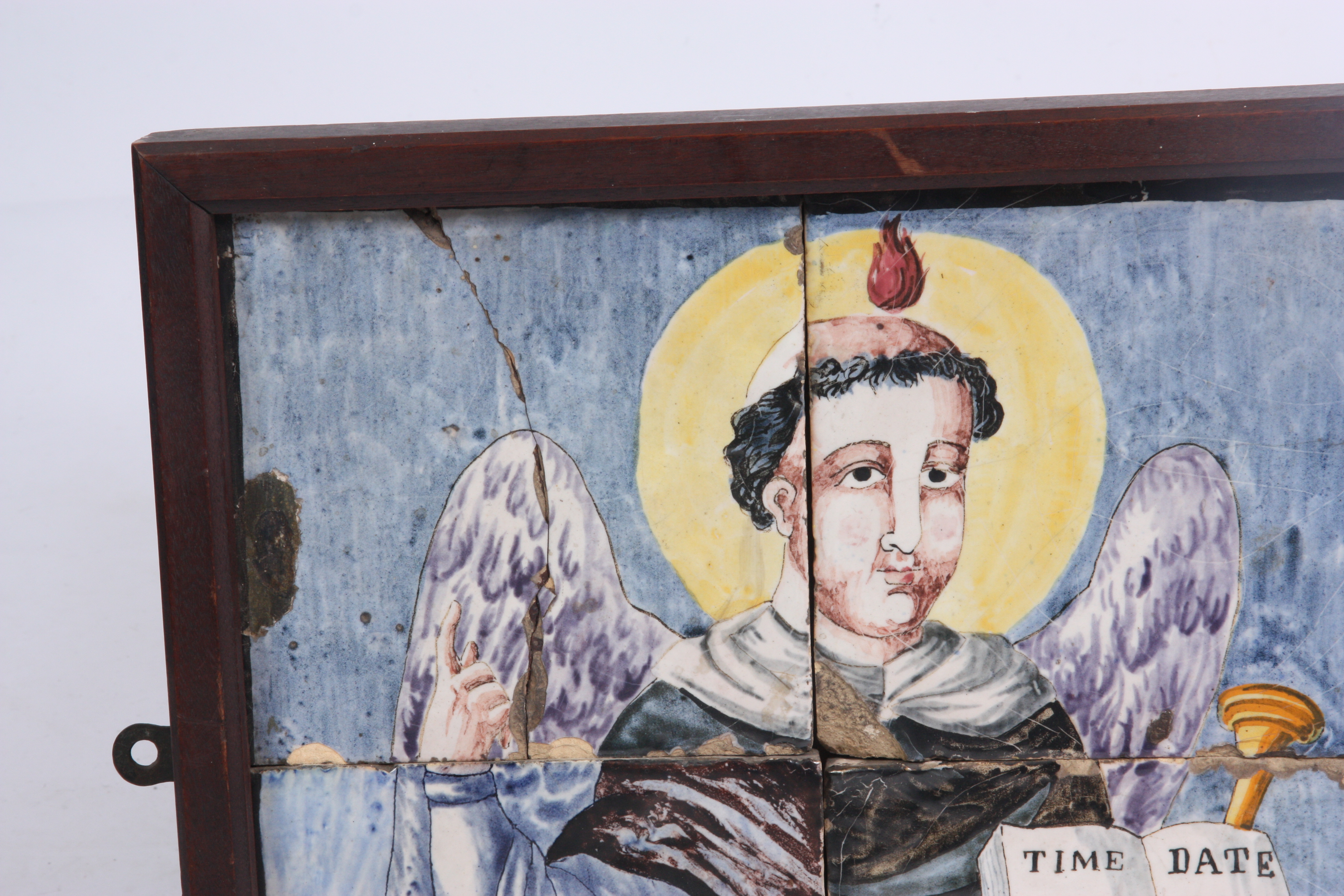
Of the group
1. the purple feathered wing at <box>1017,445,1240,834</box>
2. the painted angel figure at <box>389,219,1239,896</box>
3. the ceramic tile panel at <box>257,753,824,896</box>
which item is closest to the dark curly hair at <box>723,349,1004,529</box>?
the painted angel figure at <box>389,219,1239,896</box>

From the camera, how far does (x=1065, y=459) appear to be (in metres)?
1.00

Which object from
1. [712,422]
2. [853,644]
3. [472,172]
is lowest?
[853,644]

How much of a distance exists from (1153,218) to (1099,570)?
1.36 ft

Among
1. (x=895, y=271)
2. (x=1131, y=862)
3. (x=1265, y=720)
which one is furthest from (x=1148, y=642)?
(x=895, y=271)

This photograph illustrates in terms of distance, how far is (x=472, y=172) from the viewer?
0.95 meters

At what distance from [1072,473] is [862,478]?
247mm

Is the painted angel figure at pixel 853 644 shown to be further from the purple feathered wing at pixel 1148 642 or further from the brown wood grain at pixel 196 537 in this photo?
the brown wood grain at pixel 196 537

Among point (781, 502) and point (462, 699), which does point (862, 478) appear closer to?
point (781, 502)

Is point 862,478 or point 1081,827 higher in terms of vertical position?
point 862,478

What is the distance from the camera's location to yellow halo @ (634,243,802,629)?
990 mm

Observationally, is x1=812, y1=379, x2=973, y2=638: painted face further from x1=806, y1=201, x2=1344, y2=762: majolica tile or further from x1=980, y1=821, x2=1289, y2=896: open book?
x1=980, y1=821, x2=1289, y2=896: open book

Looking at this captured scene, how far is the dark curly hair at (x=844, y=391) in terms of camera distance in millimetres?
995

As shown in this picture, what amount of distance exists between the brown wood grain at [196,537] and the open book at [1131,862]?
92cm

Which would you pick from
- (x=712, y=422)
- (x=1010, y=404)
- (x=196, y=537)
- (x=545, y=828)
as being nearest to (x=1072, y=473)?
(x=1010, y=404)
